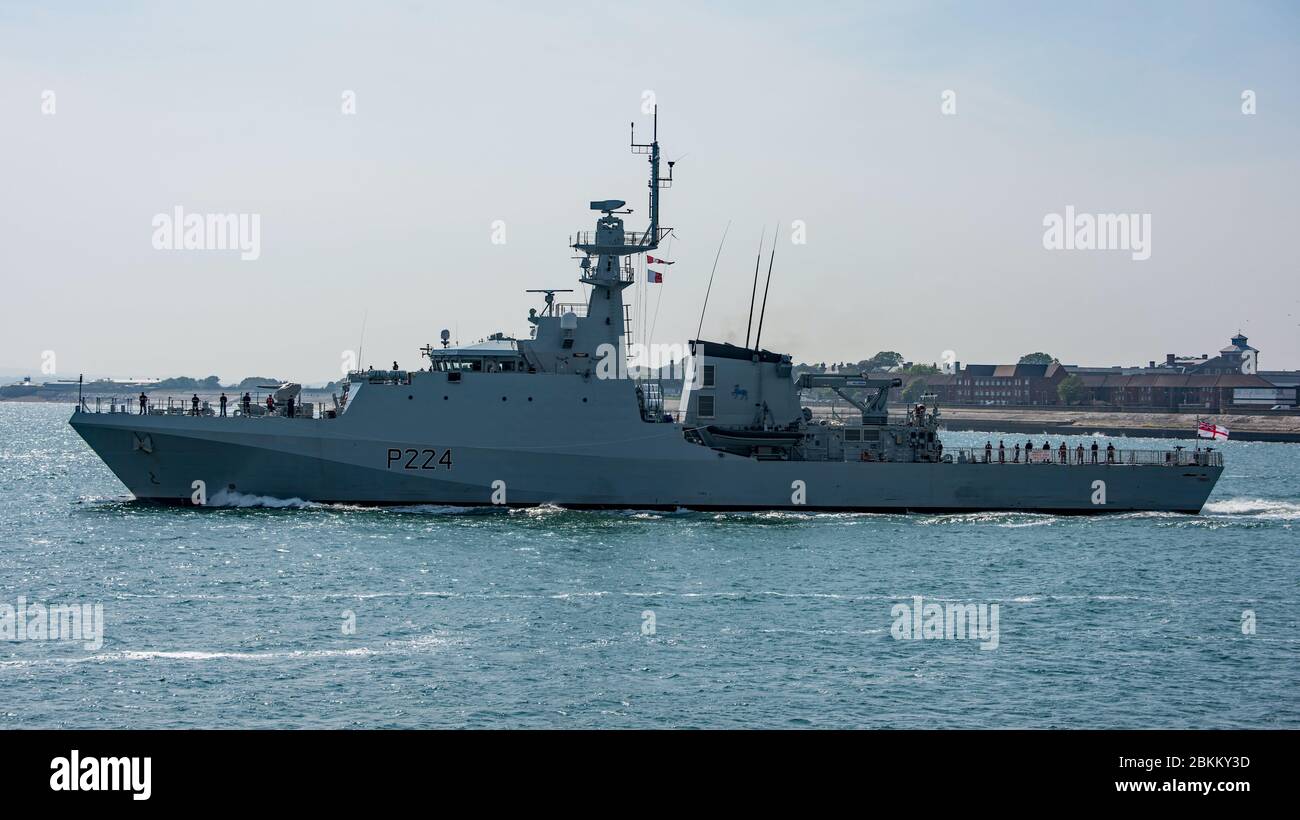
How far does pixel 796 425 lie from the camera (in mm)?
30531

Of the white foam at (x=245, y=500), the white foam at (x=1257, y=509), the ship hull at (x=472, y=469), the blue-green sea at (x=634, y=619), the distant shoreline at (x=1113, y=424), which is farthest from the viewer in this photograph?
the distant shoreline at (x=1113, y=424)

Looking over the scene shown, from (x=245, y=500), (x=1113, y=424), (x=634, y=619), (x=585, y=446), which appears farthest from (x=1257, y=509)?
(x=1113, y=424)

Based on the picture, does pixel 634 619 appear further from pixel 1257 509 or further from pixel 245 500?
pixel 1257 509

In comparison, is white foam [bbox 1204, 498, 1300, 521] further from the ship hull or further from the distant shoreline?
the distant shoreline

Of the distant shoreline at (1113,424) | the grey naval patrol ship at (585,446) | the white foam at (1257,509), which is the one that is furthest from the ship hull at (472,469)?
the distant shoreline at (1113,424)

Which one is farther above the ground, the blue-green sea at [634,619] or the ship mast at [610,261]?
the ship mast at [610,261]

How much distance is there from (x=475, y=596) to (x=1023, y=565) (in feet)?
35.4

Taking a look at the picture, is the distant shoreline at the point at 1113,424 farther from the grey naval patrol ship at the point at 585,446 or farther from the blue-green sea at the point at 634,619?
the blue-green sea at the point at 634,619

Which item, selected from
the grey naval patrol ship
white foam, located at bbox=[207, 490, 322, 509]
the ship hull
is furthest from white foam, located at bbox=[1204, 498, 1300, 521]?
white foam, located at bbox=[207, 490, 322, 509]

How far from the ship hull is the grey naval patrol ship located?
0.03 metres

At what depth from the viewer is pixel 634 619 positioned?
17.0 meters

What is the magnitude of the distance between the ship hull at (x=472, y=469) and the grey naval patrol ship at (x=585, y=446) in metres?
0.03

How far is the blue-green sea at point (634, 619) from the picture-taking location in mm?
12781

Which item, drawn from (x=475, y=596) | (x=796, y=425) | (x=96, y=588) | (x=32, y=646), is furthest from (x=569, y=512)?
(x=32, y=646)
